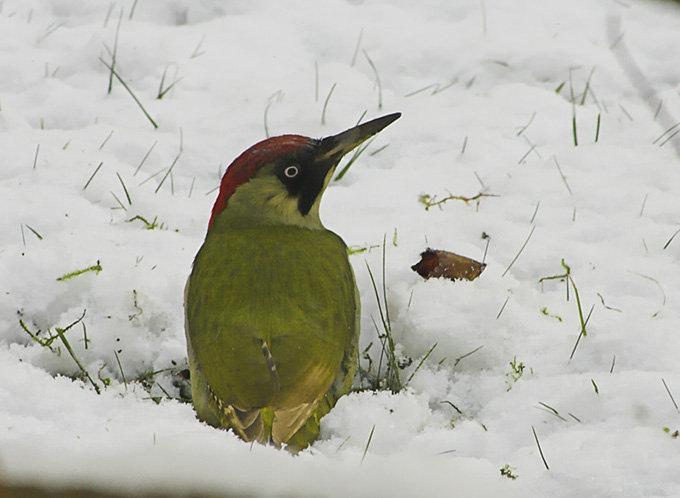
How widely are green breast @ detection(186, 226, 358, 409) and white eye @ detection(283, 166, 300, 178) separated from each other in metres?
0.18

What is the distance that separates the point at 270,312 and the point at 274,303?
0.13 ft

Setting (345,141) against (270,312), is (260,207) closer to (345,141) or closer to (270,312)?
(345,141)

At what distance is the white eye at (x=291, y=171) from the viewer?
2.87 meters

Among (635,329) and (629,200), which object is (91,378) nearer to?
(635,329)

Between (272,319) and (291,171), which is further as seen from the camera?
(291,171)

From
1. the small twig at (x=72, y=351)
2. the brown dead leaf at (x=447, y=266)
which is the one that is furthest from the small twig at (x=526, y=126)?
the small twig at (x=72, y=351)

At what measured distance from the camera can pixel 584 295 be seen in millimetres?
3273

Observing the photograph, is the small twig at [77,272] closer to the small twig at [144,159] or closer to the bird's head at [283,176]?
the bird's head at [283,176]

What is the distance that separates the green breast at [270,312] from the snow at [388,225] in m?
0.17

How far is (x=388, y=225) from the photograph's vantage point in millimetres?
3803

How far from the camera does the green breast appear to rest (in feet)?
8.06

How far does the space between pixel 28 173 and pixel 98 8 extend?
6.98 ft

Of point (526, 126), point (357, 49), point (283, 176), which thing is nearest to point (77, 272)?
point (283, 176)

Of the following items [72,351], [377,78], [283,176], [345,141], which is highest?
[345,141]
